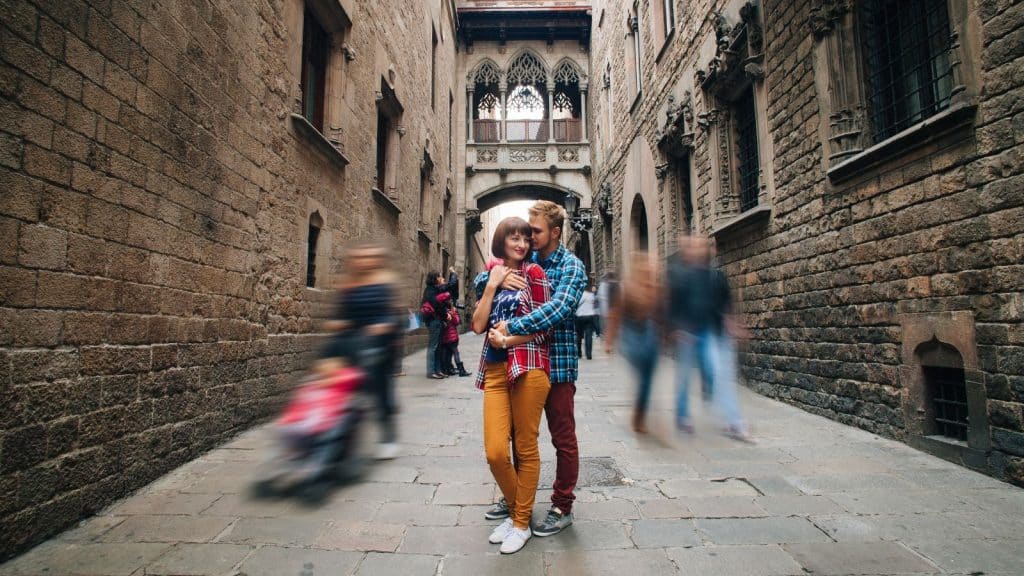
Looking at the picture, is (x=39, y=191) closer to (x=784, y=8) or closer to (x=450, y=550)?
(x=450, y=550)

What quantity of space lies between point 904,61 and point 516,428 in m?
5.44

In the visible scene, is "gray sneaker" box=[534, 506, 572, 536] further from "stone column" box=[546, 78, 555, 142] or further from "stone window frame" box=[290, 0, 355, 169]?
"stone column" box=[546, 78, 555, 142]

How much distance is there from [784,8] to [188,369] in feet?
25.1

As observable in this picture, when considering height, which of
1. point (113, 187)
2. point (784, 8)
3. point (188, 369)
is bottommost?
point (188, 369)

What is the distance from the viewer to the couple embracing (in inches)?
103

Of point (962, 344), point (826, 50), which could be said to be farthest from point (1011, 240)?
point (826, 50)

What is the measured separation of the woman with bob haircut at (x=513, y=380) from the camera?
261cm

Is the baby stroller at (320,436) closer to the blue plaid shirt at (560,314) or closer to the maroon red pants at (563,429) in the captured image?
the blue plaid shirt at (560,314)

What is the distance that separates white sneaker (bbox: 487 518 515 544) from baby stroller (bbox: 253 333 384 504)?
843 mm

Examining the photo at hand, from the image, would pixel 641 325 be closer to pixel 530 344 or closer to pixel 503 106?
pixel 530 344

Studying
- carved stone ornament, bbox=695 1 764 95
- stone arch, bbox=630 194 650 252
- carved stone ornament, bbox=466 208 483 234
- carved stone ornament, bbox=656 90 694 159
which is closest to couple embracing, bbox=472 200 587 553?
carved stone ornament, bbox=695 1 764 95

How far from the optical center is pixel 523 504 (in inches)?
107

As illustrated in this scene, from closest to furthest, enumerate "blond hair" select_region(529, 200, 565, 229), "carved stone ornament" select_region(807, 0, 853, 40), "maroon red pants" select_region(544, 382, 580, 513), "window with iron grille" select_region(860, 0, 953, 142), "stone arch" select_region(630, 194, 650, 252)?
"maroon red pants" select_region(544, 382, 580, 513), "blond hair" select_region(529, 200, 565, 229), "window with iron grille" select_region(860, 0, 953, 142), "carved stone ornament" select_region(807, 0, 853, 40), "stone arch" select_region(630, 194, 650, 252)

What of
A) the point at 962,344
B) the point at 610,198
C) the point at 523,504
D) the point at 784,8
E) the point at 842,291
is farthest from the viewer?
the point at 610,198
